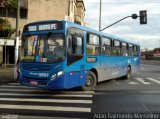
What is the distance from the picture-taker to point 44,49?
12977 millimetres

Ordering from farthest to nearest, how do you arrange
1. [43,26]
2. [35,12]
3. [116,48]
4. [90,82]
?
[35,12]
[116,48]
[90,82]
[43,26]

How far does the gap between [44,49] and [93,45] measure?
10.3 ft

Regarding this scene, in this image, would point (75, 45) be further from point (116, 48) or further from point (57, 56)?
point (116, 48)

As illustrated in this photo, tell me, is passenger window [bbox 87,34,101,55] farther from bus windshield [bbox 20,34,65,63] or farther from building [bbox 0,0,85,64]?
building [bbox 0,0,85,64]

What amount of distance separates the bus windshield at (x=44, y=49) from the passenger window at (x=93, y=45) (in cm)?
229

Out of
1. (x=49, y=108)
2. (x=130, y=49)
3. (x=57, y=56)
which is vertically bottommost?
(x=49, y=108)

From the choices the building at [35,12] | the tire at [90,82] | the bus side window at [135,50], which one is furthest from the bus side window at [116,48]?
the building at [35,12]

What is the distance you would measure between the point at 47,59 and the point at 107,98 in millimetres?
2674

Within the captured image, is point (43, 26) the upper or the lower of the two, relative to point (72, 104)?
upper

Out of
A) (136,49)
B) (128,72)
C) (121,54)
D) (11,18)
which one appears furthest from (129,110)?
(11,18)

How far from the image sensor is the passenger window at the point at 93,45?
48.9 ft

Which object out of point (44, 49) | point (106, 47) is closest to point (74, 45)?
point (44, 49)

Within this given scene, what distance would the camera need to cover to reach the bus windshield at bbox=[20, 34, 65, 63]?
12.7m

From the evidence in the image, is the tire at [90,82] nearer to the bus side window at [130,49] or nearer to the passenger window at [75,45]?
the passenger window at [75,45]
